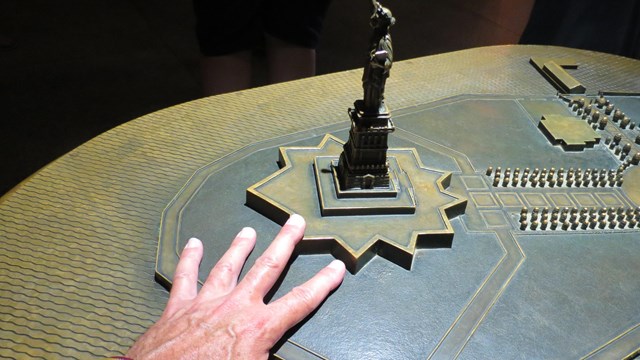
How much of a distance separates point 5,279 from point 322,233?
1.19 m

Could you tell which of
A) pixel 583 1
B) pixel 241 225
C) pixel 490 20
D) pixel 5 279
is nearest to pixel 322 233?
pixel 241 225

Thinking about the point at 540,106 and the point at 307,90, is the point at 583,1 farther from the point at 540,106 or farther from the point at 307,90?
the point at 307,90

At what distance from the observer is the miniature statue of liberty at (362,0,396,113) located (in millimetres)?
2070

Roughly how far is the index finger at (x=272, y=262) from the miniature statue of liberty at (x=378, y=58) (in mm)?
577

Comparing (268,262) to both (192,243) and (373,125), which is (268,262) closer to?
(192,243)

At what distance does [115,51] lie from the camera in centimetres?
590

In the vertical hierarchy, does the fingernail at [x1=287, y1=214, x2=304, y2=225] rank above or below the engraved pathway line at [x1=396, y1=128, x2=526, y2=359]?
above

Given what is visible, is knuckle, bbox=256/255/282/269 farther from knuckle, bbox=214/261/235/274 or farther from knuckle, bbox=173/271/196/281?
knuckle, bbox=173/271/196/281

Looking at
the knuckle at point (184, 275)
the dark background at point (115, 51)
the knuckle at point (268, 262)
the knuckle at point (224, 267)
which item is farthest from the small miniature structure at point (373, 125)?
the dark background at point (115, 51)

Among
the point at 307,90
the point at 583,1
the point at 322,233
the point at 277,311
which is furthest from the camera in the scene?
the point at 583,1

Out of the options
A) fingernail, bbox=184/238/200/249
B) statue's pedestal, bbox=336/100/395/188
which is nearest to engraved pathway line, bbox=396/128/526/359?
statue's pedestal, bbox=336/100/395/188

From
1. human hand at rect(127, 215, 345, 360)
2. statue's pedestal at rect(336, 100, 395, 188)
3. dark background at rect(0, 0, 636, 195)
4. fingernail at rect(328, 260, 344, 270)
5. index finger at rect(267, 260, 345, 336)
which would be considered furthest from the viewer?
dark background at rect(0, 0, 636, 195)

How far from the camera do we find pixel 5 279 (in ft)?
6.46

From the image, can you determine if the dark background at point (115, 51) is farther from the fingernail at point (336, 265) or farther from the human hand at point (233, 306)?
the fingernail at point (336, 265)
